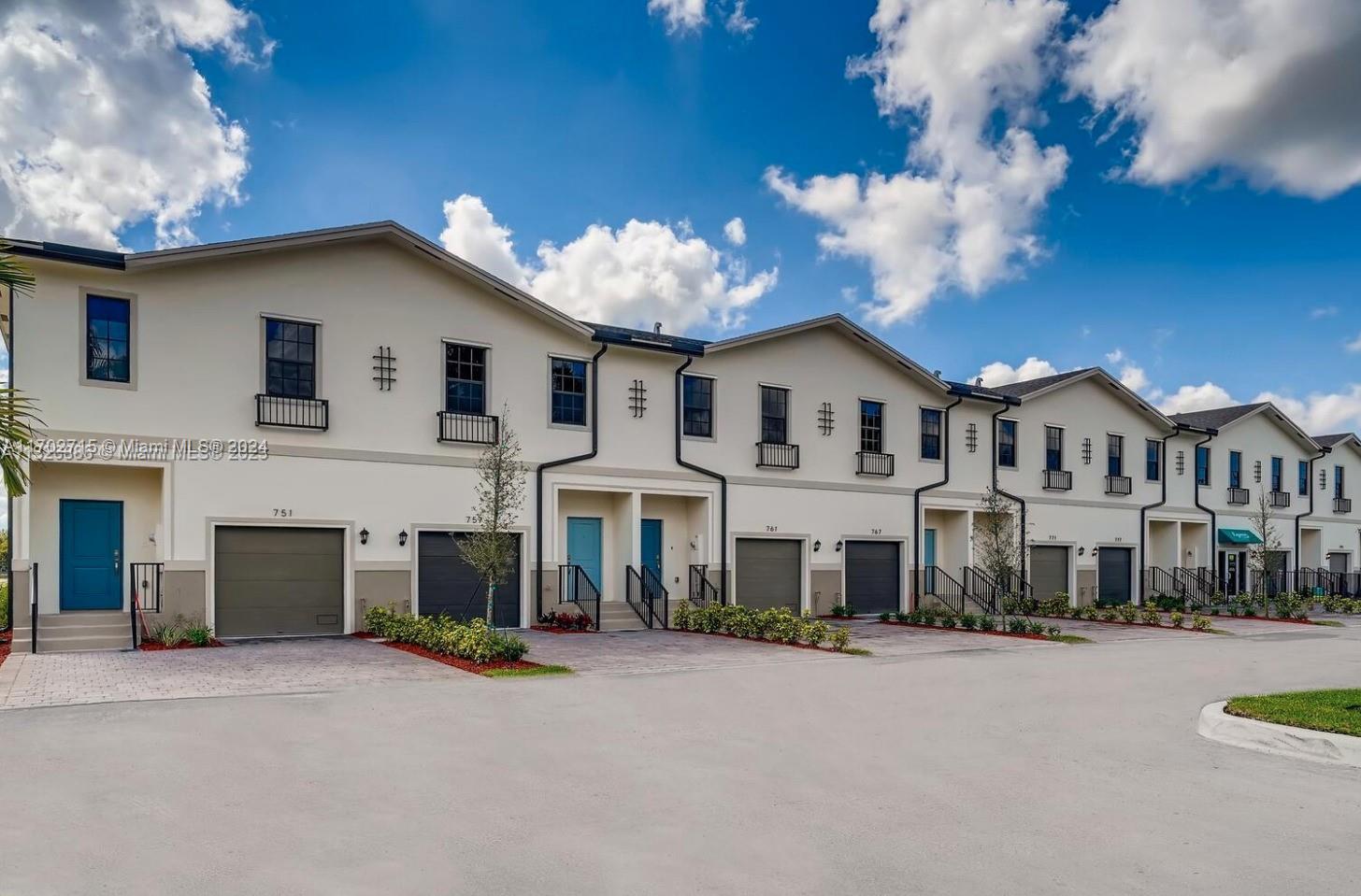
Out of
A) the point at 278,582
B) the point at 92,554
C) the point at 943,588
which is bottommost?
the point at 943,588

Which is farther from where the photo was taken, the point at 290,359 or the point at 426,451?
the point at 426,451

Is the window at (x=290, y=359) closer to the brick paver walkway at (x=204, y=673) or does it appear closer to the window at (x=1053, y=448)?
the brick paver walkway at (x=204, y=673)

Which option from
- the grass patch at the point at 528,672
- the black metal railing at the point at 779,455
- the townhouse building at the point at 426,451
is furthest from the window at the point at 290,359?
the black metal railing at the point at 779,455

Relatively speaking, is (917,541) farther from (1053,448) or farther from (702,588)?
(702,588)

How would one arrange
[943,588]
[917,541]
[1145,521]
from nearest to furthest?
[917,541], [943,588], [1145,521]

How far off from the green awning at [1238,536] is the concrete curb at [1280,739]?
2765cm

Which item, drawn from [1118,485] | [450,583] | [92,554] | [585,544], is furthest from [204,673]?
[1118,485]

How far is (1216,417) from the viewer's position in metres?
36.4

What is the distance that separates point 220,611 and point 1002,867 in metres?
14.6

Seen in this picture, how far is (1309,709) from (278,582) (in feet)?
51.4

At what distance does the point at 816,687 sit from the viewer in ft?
40.5

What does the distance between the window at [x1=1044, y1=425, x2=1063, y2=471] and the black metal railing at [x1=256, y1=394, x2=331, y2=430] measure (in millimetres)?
21708

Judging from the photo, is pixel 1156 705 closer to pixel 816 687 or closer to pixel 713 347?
pixel 816 687

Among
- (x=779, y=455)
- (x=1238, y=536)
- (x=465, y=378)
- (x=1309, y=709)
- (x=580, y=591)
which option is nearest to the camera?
(x=1309, y=709)
